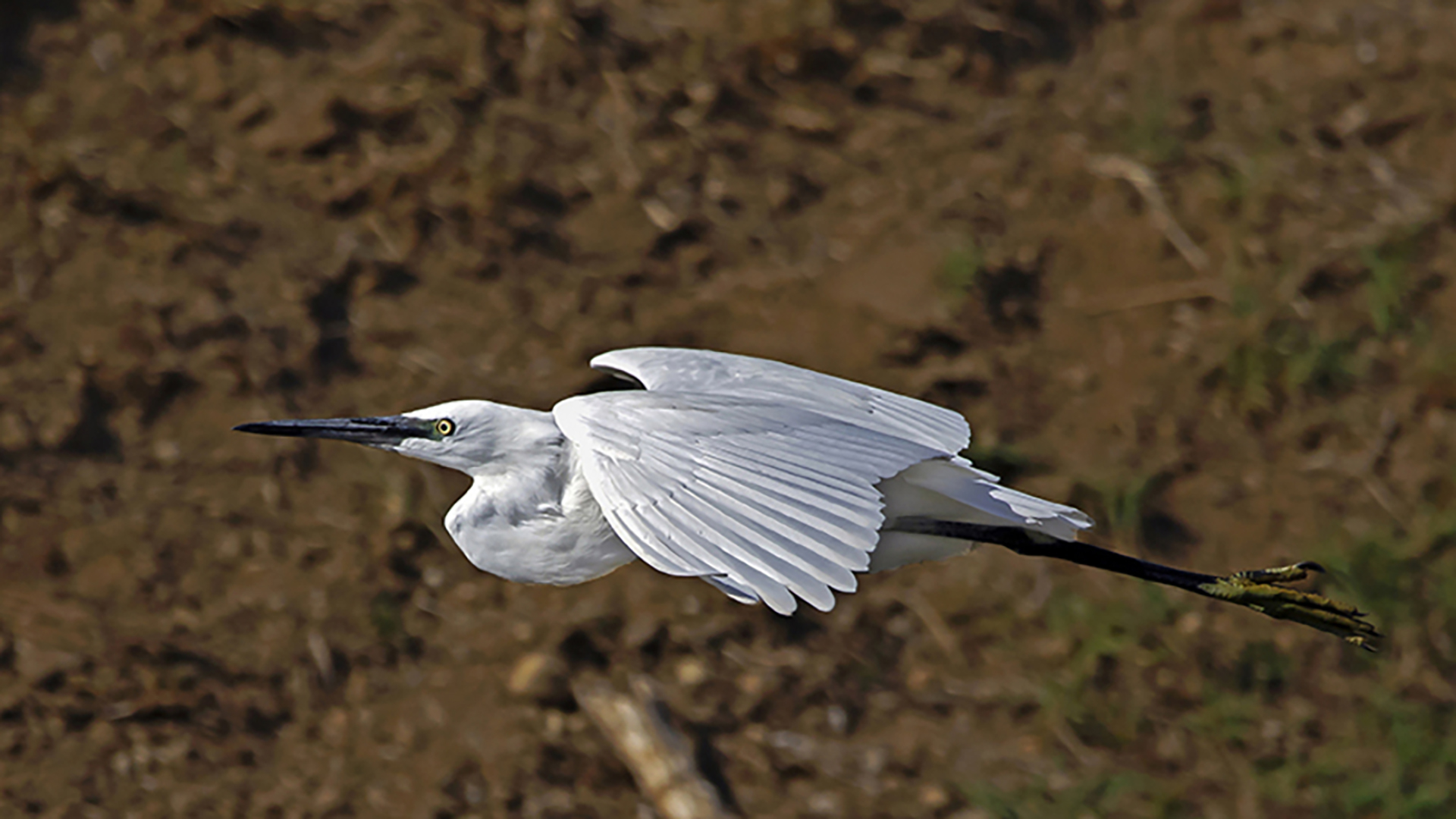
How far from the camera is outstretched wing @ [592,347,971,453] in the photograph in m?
3.43

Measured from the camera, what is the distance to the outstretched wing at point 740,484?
2408 mm

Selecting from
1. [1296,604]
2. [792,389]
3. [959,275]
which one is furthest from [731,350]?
[1296,604]

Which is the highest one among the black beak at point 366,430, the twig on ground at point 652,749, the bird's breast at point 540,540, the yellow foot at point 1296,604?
the black beak at point 366,430

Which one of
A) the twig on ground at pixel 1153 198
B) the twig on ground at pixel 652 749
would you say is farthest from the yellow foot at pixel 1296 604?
the twig on ground at pixel 1153 198

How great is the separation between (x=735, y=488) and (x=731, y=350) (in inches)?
139

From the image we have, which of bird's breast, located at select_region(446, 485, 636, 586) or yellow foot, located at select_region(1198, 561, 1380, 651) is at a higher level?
bird's breast, located at select_region(446, 485, 636, 586)

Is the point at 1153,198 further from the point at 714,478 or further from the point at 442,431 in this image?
the point at 714,478

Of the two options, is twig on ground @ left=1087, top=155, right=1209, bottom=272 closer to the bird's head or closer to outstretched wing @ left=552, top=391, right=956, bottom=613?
outstretched wing @ left=552, top=391, right=956, bottom=613

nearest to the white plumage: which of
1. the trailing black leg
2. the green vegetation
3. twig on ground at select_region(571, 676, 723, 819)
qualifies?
the trailing black leg

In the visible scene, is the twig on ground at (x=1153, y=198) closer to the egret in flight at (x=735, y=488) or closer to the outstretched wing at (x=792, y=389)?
the egret in flight at (x=735, y=488)

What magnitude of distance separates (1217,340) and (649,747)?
2.73m

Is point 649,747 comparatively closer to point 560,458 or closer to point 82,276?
point 560,458

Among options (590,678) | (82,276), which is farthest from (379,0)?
(590,678)

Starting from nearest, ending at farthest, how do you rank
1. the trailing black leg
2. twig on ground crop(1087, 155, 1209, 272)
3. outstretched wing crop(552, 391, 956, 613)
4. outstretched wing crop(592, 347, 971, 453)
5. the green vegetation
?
outstretched wing crop(552, 391, 956, 613) → outstretched wing crop(592, 347, 971, 453) → the trailing black leg → the green vegetation → twig on ground crop(1087, 155, 1209, 272)
